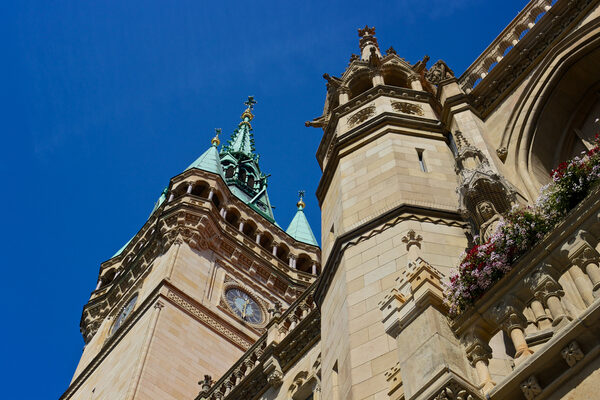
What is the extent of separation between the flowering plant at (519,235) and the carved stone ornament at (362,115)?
951 cm

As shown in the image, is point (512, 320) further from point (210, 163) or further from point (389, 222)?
point (210, 163)

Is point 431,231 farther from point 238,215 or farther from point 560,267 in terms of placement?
point 238,215

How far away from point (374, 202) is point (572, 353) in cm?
837

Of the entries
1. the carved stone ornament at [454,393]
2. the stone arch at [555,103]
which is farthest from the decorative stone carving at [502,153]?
the carved stone ornament at [454,393]

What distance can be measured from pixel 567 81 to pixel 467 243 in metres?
4.51

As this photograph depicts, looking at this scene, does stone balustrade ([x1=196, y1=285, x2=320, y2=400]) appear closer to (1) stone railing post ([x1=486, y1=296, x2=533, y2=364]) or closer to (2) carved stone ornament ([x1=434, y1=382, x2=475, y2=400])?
(1) stone railing post ([x1=486, y1=296, x2=533, y2=364])

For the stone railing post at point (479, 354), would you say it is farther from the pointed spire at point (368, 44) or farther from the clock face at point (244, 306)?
the clock face at point (244, 306)

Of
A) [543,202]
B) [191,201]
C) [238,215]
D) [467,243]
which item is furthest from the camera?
[238,215]

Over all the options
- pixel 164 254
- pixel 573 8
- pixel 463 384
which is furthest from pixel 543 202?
pixel 164 254

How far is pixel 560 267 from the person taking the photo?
8055 millimetres

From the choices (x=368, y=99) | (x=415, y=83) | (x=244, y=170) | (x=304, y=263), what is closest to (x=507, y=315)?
(x=368, y=99)

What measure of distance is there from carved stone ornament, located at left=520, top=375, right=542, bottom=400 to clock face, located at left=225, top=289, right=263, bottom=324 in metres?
28.8

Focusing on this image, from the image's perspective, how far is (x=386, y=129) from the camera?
57.6ft

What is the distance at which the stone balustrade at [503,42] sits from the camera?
18562 mm
